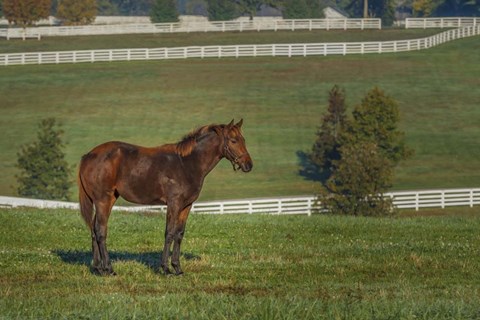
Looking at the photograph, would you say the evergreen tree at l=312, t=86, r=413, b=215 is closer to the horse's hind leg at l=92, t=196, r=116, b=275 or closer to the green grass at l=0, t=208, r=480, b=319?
the green grass at l=0, t=208, r=480, b=319

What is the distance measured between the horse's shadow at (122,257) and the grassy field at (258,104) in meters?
49.1

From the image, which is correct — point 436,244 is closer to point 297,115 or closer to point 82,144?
point 82,144

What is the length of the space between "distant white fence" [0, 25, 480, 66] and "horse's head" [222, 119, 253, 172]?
311 ft

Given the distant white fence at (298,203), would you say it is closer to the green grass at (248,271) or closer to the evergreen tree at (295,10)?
the green grass at (248,271)

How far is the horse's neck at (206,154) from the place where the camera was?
2047cm

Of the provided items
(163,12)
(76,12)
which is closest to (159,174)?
(163,12)

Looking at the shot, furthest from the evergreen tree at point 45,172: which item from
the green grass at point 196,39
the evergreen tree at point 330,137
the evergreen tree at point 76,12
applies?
the evergreen tree at point 76,12

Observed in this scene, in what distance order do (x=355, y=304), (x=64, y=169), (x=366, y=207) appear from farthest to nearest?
(x=64, y=169) < (x=366, y=207) < (x=355, y=304)

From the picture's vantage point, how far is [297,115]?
95562mm

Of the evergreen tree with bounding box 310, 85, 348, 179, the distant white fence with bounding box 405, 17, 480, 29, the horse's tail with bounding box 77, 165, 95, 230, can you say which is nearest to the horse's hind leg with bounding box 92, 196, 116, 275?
the horse's tail with bounding box 77, 165, 95, 230

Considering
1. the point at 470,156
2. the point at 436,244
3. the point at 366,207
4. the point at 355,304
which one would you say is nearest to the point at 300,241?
the point at 436,244

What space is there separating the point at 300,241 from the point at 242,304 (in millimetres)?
10777

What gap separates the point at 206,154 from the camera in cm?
2052

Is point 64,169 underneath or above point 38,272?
underneath
